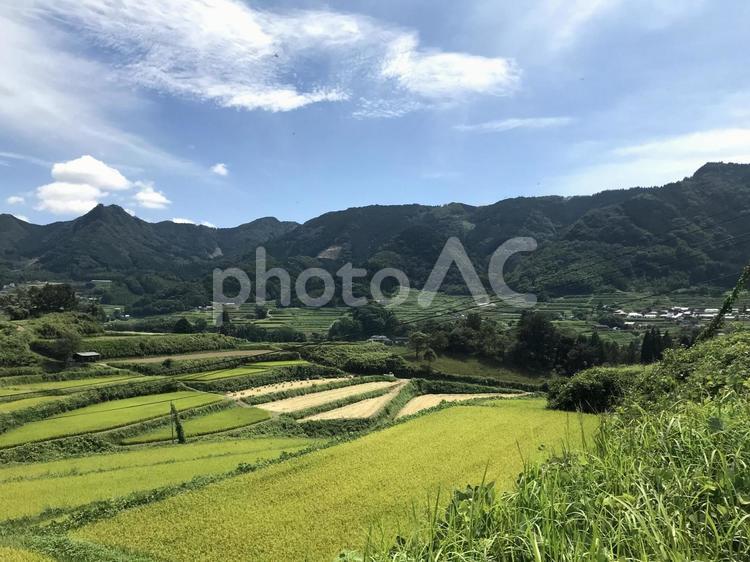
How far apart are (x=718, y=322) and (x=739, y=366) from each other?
13.6 m

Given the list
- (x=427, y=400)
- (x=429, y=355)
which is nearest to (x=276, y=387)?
(x=427, y=400)

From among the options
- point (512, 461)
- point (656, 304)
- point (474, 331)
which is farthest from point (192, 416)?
point (656, 304)

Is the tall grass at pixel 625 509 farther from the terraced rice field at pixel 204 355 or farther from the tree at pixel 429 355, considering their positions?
the tree at pixel 429 355

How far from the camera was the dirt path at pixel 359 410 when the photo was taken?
3662 centimetres

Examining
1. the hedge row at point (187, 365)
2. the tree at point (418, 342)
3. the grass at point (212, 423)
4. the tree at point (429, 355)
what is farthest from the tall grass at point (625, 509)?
the tree at point (418, 342)

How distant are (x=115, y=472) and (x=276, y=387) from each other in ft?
85.0

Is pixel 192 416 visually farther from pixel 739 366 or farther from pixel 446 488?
pixel 739 366

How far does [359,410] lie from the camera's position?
38781mm

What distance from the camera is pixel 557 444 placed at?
565 inches

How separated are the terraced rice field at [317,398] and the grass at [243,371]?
746 centimetres

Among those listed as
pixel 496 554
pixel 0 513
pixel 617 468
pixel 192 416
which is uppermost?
pixel 617 468

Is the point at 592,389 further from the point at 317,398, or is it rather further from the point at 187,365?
the point at 187,365

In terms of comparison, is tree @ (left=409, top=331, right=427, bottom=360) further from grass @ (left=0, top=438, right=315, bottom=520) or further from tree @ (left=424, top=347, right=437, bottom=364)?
grass @ (left=0, top=438, right=315, bottom=520)

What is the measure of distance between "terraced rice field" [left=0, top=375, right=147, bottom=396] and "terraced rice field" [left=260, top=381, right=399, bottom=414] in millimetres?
12435
